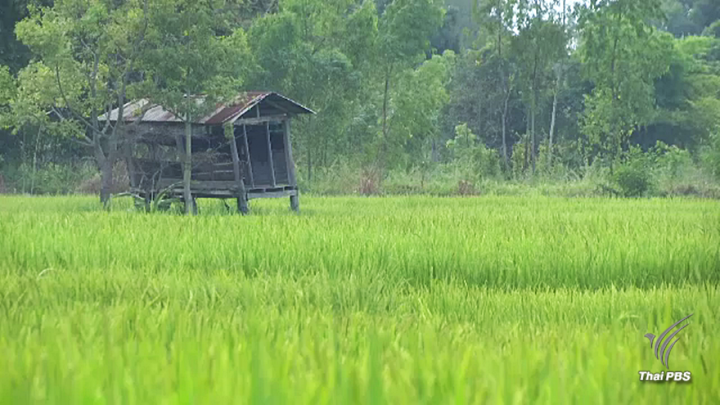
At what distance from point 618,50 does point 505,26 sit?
4.74 metres

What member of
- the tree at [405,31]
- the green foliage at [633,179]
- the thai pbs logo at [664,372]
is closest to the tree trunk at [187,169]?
the green foliage at [633,179]

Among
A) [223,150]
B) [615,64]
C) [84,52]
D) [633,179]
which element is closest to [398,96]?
[615,64]

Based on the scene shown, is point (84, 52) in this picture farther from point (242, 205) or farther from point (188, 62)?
point (242, 205)

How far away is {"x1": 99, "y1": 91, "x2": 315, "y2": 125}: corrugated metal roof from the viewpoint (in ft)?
50.9

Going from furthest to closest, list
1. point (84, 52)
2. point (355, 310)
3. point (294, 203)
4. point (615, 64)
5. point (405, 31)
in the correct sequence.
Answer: point (615, 64), point (405, 31), point (84, 52), point (294, 203), point (355, 310)

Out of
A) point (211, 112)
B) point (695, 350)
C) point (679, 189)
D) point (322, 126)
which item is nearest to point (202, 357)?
point (695, 350)

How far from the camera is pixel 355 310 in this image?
514cm

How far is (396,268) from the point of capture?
23.1 ft

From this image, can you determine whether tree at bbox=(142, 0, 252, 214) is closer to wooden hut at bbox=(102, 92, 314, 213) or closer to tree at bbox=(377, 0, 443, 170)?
wooden hut at bbox=(102, 92, 314, 213)

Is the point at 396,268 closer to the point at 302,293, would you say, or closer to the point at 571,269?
the point at 571,269

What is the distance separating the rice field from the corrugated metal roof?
3.93 meters

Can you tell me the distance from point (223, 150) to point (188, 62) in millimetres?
2894

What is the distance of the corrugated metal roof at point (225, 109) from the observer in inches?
611

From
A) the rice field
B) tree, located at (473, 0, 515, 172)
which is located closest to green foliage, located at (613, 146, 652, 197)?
tree, located at (473, 0, 515, 172)
